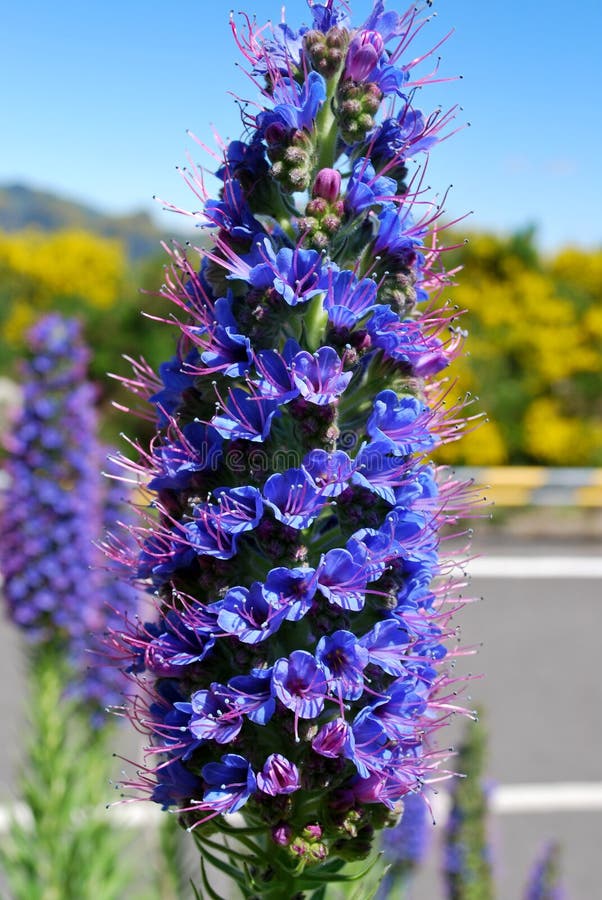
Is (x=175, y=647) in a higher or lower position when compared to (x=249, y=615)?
lower

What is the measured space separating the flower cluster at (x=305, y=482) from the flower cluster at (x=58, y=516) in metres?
3.18

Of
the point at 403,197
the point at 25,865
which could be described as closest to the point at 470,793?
the point at 25,865

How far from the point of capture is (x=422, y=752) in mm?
1937

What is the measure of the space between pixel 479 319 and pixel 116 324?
7.76 meters

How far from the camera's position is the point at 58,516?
201 inches

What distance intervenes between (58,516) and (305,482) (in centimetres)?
371

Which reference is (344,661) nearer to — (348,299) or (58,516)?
(348,299)

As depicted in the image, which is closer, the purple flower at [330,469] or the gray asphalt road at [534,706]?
the purple flower at [330,469]

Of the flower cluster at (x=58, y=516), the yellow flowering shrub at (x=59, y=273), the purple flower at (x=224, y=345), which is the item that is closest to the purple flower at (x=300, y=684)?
the purple flower at (x=224, y=345)

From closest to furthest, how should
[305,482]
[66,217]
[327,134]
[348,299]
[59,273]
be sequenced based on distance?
1. [305,482]
2. [348,299]
3. [327,134]
4. [59,273]
5. [66,217]

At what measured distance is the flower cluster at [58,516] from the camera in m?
5.00

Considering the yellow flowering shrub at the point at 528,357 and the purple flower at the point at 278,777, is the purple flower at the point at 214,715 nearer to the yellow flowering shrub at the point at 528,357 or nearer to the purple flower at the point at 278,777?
the purple flower at the point at 278,777

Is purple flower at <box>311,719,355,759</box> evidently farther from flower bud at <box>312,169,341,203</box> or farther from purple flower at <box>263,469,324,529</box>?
flower bud at <box>312,169,341,203</box>

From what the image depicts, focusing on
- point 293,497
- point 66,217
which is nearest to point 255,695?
point 293,497
